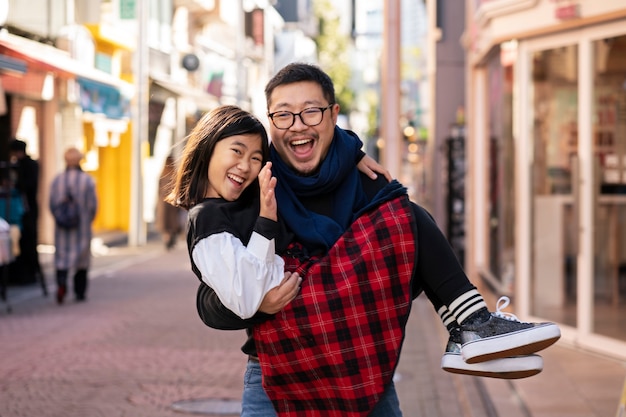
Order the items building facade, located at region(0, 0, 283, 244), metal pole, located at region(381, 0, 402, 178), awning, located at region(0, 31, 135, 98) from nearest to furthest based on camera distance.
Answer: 1. metal pole, located at region(381, 0, 402, 178)
2. awning, located at region(0, 31, 135, 98)
3. building facade, located at region(0, 0, 283, 244)

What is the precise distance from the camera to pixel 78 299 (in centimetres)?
1347

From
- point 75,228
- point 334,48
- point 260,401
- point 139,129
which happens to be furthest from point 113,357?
point 334,48

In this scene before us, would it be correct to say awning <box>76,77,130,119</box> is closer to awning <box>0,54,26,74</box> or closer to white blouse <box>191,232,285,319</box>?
awning <box>0,54,26,74</box>

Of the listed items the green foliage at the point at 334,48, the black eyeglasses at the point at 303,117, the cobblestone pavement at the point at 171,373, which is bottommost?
the cobblestone pavement at the point at 171,373

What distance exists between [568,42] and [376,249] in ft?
23.6

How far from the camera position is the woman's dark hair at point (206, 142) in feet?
10.9

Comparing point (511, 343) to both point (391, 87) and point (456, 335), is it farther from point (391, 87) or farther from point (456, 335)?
point (391, 87)

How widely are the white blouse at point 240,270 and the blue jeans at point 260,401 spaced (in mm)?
433

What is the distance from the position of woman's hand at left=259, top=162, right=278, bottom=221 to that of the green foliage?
6132 centimetres

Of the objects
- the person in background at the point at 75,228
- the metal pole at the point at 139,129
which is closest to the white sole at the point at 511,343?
the person in background at the point at 75,228

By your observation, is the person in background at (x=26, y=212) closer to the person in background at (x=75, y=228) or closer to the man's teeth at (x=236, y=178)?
the person in background at (x=75, y=228)

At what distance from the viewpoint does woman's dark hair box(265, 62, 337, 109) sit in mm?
3404

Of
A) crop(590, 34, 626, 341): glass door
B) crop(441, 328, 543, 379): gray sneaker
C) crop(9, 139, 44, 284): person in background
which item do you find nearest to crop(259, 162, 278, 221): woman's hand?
crop(441, 328, 543, 379): gray sneaker

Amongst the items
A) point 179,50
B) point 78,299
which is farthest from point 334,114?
point 179,50
